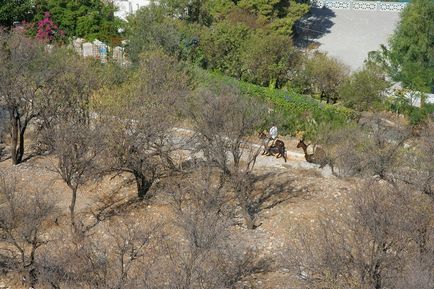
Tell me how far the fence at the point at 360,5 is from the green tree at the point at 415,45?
1316 cm

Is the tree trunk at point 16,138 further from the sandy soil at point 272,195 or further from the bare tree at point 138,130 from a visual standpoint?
the bare tree at point 138,130

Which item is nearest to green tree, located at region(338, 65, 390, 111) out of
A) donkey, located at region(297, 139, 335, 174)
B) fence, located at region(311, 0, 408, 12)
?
donkey, located at region(297, 139, 335, 174)

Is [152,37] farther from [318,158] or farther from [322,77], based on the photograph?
[318,158]

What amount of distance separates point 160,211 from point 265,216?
2.74 m

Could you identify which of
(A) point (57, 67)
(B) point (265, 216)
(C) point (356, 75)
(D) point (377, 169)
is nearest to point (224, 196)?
(B) point (265, 216)

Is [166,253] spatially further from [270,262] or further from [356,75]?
[356,75]

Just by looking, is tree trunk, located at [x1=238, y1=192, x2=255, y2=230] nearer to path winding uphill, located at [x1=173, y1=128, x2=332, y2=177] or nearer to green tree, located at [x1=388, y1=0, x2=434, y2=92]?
path winding uphill, located at [x1=173, y1=128, x2=332, y2=177]

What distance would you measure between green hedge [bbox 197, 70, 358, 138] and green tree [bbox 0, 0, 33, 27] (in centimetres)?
1061

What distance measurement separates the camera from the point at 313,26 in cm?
4097

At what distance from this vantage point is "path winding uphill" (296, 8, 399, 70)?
121ft

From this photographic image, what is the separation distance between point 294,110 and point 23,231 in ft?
48.9

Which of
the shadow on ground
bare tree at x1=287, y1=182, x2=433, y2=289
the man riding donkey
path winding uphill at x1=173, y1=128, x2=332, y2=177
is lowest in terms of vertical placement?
path winding uphill at x1=173, y1=128, x2=332, y2=177

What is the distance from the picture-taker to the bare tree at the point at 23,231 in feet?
44.0

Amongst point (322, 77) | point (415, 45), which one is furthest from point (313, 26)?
point (322, 77)
